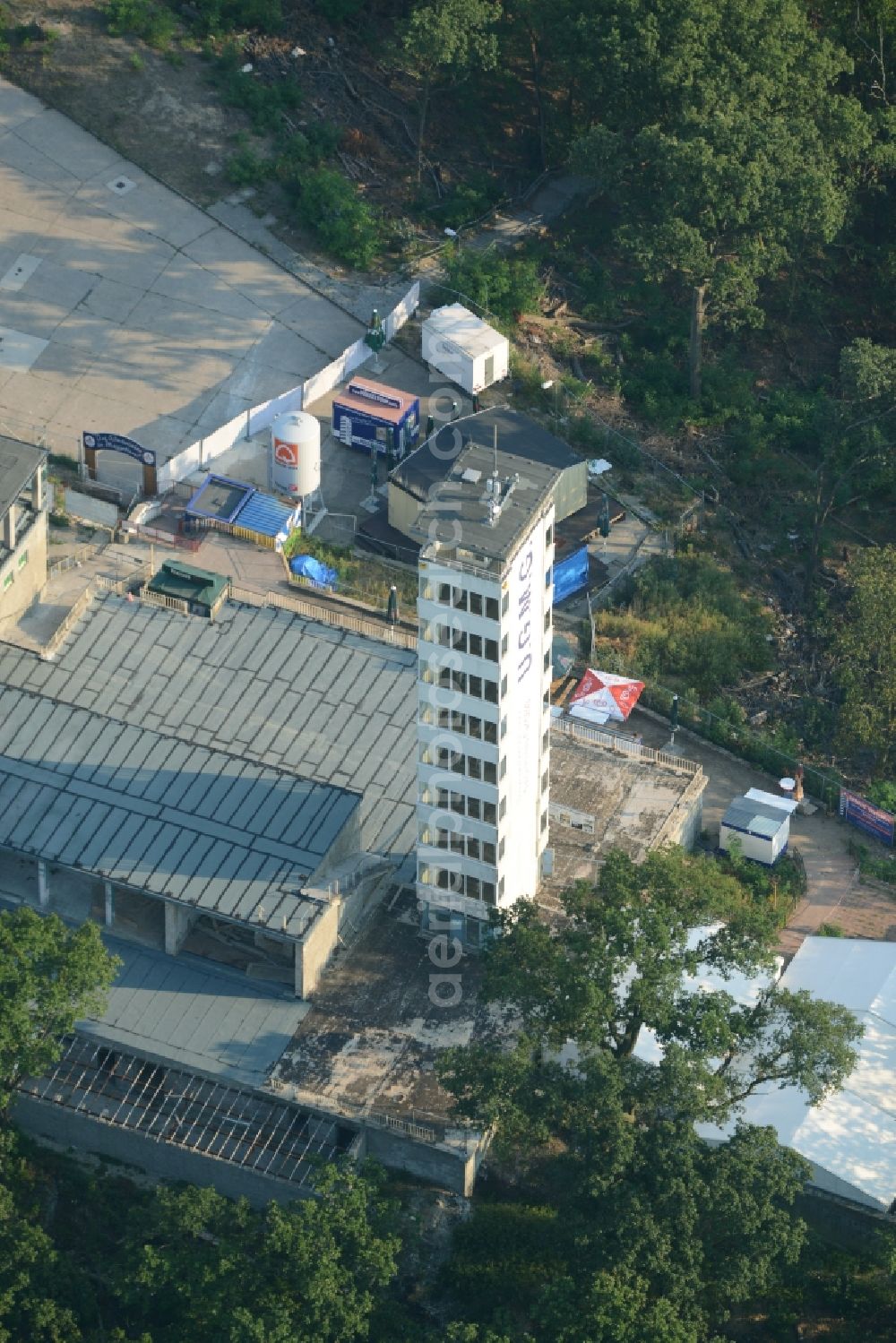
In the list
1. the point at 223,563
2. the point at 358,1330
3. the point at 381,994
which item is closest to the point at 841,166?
the point at 223,563

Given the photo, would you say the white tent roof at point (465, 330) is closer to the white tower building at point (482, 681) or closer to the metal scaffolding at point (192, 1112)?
the white tower building at point (482, 681)

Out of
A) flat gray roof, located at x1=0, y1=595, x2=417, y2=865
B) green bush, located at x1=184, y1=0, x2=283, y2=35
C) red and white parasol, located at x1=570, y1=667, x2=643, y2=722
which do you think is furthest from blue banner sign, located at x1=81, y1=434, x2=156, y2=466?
green bush, located at x1=184, y1=0, x2=283, y2=35

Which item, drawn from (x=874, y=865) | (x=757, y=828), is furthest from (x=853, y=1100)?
(x=874, y=865)

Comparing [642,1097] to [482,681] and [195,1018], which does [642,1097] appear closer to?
[482,681]

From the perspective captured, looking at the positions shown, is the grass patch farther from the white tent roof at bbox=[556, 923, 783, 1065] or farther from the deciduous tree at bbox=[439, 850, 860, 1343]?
the deciduous tree at bbox=[439, 850, 860, 1343]

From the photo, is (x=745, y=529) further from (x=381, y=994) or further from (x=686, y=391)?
(x=381, y=994)

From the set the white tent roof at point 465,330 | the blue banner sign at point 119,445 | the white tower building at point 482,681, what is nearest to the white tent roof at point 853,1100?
the white tower building at point 482,681
